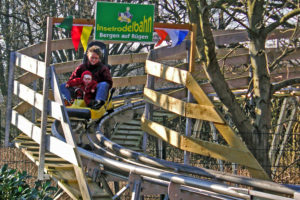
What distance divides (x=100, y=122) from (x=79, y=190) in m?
2.66

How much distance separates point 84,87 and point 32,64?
112 centimetres

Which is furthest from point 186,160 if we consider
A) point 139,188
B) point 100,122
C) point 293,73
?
point 293,73

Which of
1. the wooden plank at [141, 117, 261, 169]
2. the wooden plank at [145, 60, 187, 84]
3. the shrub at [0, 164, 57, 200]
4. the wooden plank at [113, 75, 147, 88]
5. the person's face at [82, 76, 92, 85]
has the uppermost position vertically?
the wooden plank at [145, 60, 187, 84]

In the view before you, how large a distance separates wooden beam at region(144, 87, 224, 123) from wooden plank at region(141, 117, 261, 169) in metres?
0.28

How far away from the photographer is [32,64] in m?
7.41

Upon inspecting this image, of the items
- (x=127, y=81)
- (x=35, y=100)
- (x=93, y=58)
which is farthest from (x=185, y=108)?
(x=127, y=81)

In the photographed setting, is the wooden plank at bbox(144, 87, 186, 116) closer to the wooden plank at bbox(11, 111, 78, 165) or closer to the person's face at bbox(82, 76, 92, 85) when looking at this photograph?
the person's face at bbox(82, 76, 92, 85)

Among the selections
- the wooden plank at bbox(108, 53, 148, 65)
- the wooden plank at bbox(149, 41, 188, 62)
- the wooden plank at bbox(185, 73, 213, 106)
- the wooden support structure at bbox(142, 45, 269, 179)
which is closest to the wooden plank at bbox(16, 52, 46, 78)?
the wooden support structure at bbox(142, 45, 269, 179)

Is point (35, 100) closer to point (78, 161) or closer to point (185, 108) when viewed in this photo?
point (78, 161)

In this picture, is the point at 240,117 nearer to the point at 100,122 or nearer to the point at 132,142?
the point at 100,122

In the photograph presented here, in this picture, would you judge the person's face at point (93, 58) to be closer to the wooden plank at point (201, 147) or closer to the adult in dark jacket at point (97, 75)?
the adult in dark jacket at point (97, 75)

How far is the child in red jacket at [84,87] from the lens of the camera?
27.0 feet

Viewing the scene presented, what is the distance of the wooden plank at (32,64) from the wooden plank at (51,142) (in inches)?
28.9

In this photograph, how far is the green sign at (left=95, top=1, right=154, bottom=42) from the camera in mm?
7129
